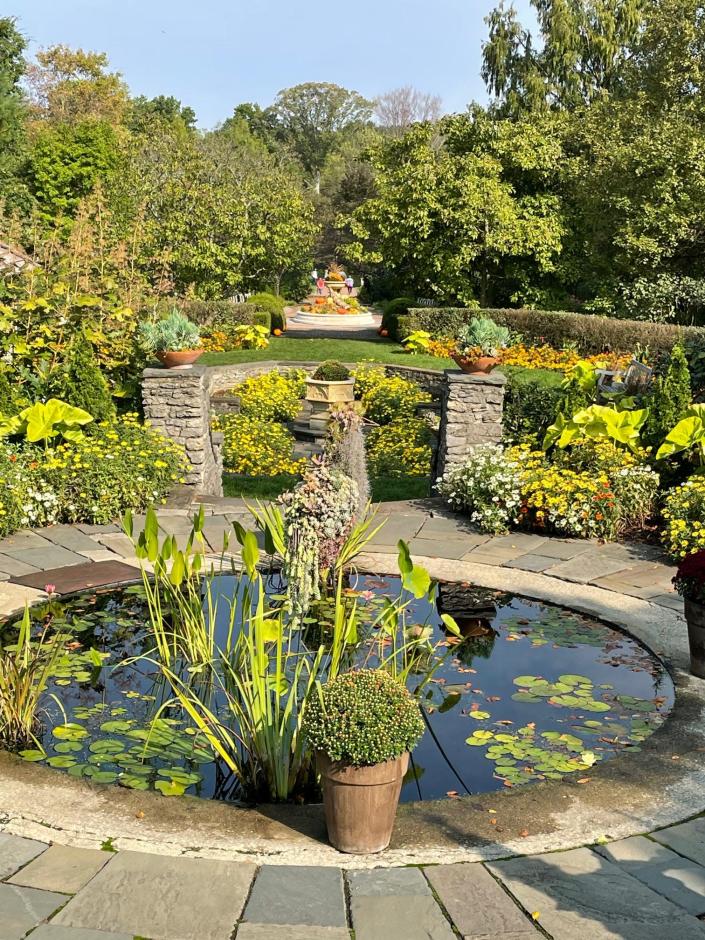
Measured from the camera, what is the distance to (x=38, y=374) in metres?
9.72

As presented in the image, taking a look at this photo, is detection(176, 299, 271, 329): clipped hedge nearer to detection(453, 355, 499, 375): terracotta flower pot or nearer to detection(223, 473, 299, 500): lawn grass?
detection(223, 473, 299, 500): lawn grass

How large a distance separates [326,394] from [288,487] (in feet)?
11.4

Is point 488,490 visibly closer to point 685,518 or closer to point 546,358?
point 685,518

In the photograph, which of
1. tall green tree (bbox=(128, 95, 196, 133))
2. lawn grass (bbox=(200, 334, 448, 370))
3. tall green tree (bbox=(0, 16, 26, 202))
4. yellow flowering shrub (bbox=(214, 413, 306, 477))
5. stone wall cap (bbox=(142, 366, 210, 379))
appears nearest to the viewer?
stone wall cap (bbox=(142, 366, 210, 379))

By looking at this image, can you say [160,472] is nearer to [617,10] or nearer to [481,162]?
[481,162]

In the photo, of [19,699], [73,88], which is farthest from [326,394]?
[73,88]

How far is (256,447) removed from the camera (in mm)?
13141

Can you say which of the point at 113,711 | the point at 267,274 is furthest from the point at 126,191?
the point at 113,711

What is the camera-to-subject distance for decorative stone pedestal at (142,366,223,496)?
32.3 feet

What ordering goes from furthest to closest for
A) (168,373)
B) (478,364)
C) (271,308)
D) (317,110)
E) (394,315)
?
(317,110)
(271,308)
(394,315)
(478,364)
(168,373)

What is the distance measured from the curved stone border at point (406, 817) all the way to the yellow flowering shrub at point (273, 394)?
34.7ft

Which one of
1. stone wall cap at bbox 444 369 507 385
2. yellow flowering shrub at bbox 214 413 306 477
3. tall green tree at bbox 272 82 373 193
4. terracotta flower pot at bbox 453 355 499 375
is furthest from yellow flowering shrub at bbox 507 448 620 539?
tall green tree at bbox 272 82 373 193

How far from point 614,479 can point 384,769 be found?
5.61m

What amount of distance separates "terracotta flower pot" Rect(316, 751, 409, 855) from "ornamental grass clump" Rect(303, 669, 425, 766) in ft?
0.18
